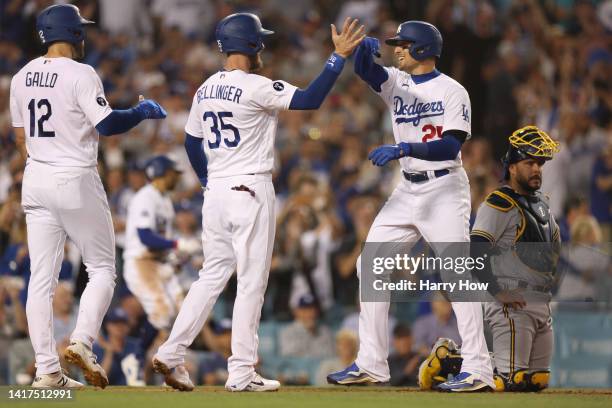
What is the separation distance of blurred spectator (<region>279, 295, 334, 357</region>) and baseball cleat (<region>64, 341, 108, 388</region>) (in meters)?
4.61

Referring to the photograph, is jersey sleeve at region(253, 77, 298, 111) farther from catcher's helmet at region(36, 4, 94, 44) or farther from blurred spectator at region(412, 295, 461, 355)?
blurred spectator at region(412, 295, 461, 355)

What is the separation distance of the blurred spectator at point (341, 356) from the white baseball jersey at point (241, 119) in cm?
414

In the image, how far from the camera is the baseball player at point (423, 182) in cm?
856

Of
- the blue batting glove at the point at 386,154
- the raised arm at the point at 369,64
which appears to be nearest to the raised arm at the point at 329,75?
the raised arm at the point at 369,64

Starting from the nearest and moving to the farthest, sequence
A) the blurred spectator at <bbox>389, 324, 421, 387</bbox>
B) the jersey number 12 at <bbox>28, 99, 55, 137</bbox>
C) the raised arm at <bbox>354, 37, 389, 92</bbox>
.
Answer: the jersey number 12 at <bbox>28, 99, 55, 137</bbox>, the raised arm at <bbox>354, 37, 389, 92</bbox>, the blurred spectator at <bbox>389, 324, 421, 387</bbox>

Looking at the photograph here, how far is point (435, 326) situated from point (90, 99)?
15.8 ft

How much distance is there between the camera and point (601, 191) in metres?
14.9

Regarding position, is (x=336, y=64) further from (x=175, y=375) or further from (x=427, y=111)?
(x=175, y=375)

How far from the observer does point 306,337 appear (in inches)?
511

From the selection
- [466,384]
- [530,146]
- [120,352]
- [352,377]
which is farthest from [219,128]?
[120,352]

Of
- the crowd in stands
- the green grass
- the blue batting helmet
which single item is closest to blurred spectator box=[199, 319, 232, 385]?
the crowd in stands

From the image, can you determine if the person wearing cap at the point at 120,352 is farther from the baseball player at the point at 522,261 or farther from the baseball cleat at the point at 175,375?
the baseball player at the point at 522,261

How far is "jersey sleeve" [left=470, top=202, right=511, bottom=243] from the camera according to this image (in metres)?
8.75

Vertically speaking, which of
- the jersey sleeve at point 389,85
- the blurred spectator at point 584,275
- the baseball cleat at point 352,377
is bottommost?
the baseball cleat at point 352,377
